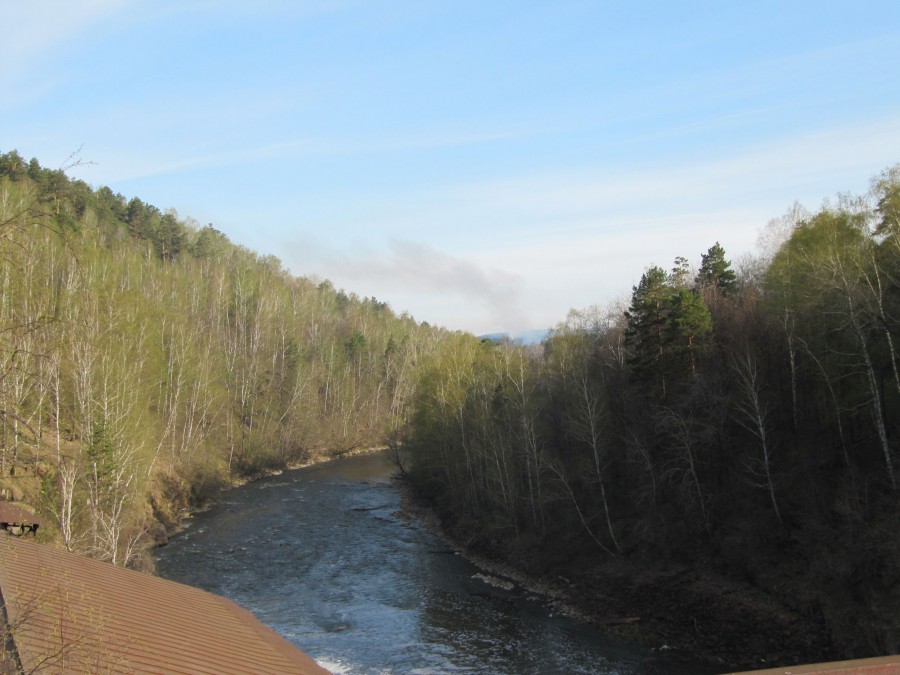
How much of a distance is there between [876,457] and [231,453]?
48.6m

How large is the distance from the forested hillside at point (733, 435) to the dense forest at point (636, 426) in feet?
0.35

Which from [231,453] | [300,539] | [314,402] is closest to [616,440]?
[300,539]

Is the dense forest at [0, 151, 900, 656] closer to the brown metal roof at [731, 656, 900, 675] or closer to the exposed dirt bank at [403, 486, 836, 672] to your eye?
the exposed dirt bank at [403, 486, 836, 672]

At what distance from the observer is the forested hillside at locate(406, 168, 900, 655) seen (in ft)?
72.2

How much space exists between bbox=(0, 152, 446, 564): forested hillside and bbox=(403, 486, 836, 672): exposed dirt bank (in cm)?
1806

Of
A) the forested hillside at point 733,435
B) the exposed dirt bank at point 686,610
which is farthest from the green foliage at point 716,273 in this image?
the exposed dirt bank at point 686,610

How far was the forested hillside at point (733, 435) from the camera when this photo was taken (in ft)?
72.2

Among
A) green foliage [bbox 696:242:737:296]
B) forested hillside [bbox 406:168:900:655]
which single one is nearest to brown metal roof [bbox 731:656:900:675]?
forested hillside [bbox 406:168:900:655]

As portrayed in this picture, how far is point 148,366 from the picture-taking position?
42.5 meters

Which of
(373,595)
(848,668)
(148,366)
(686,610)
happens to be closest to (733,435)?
(686,610)

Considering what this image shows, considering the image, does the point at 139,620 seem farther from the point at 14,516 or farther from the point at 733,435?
the point at 733,435

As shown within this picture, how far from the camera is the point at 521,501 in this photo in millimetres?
36156

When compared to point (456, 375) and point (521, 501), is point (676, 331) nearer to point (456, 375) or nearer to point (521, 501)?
point (521, 501)

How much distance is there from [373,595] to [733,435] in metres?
17.7
